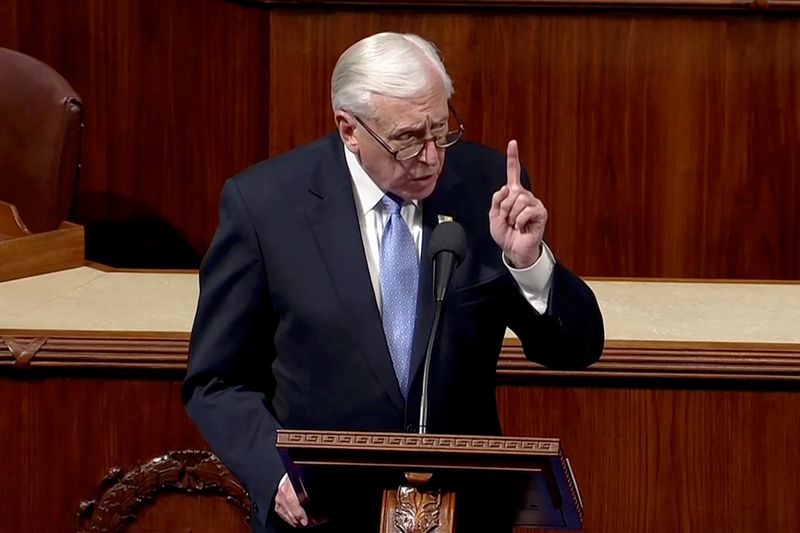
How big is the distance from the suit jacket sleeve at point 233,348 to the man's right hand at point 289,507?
37 mm

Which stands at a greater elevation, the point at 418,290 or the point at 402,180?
the point at 402,180

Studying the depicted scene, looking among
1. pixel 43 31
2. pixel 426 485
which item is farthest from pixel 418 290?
pixel 43 31

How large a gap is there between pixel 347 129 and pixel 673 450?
91cm

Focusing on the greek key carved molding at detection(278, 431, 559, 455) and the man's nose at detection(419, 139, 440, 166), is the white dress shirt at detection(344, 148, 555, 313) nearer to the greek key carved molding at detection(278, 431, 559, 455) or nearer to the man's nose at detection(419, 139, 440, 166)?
the man's nose at detection(419, 139, 440, 166)

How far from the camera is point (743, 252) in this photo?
3.94 meters

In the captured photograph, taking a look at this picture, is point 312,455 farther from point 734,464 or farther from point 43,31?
point 43,31

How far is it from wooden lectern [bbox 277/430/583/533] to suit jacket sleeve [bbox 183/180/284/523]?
0.95 ft

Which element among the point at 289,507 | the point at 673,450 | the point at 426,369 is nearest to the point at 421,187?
the point at 426,369

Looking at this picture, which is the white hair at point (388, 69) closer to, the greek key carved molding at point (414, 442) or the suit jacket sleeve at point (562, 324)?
the suit jacket sleeve at point (562, 324)

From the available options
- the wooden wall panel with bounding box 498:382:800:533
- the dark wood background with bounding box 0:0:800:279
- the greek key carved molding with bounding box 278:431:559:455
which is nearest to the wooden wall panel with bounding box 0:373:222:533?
the wooden wall panel with bounding box 498:382:800:533

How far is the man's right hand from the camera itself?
192 centimetres

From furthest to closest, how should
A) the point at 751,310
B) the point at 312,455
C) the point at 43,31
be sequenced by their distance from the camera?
the point at 43,31, the point at 751,310, the point at 312,455

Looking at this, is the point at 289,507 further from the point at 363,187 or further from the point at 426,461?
the point at 363,187

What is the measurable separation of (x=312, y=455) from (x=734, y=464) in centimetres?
112
